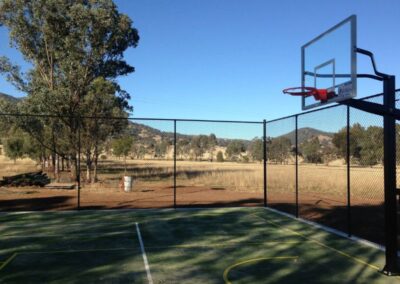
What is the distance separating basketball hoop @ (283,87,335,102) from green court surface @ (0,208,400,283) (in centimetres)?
307

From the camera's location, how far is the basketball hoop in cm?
812

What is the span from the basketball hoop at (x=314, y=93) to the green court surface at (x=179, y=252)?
10.1 feet

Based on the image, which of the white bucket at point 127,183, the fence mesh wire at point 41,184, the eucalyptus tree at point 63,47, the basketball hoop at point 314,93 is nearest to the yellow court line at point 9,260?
the basketball hoop at point 314,93

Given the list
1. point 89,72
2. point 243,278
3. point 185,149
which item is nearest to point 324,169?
point 89,72

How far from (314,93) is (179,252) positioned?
4122 millimetres

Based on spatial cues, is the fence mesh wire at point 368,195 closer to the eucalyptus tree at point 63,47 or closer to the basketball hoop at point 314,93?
the basketball hoop at point 314,93

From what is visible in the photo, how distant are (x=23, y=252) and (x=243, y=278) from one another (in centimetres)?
457

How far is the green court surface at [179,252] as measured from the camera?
7.29m

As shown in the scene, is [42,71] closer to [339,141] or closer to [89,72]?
[89,72]

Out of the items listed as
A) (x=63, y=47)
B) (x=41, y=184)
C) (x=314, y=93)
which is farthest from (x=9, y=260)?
(x=63, y=47)

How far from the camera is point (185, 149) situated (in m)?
68.3

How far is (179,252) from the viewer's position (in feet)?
29.4

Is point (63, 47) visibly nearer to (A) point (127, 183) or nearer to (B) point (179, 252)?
(A) point (127, 183)

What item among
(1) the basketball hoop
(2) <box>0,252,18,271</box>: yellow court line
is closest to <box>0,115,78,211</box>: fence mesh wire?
(2) <box>0,252,18,271</box>: yellow court line
